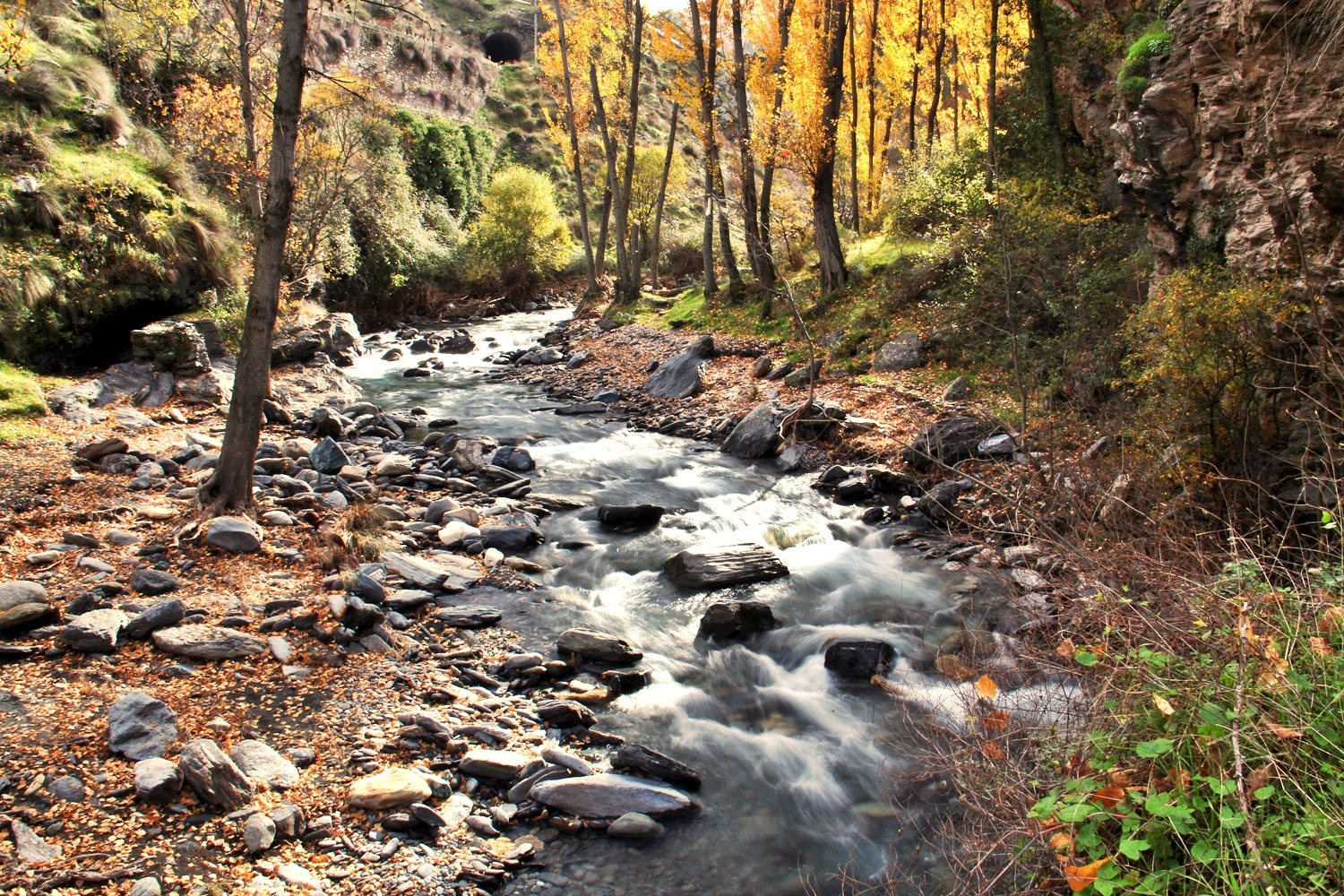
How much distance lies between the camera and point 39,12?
52.4 feet

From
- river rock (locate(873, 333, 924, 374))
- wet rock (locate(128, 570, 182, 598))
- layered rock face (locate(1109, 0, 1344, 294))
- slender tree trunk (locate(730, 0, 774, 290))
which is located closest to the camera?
layered rock face (locate(1109, 0, 1344, 294))

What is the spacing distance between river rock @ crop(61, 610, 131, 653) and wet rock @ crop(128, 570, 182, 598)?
701 mm

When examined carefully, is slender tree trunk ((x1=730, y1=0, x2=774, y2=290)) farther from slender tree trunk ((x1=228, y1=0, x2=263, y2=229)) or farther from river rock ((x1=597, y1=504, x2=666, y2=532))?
river rock ((x1=597, y1=504, x2=666, y2=532))

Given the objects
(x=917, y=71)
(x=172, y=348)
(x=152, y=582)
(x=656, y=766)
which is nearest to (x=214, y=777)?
(x=656, y=766)

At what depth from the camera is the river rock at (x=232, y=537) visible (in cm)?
707

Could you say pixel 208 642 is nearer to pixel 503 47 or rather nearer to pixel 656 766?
pixel 656 766

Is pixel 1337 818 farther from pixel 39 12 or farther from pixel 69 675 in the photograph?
pixel 39 12

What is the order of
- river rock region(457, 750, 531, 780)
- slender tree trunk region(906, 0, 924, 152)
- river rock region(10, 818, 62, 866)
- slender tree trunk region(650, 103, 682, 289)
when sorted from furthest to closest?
slender tree trunk region(650, 103, 682, 289) < slender tree trunk region(906, 0, 924, 152) < river rock region(457, 750, 531, 780) < river rock region(10, 818, 62, 866)

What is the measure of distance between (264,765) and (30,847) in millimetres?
1052

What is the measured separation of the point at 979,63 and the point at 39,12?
22615mm

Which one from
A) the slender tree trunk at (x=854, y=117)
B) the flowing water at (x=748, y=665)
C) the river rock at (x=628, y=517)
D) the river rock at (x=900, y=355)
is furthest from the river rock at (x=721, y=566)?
the slender tree trunk at (x=854, y=117)

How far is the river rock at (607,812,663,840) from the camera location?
4.35 metres

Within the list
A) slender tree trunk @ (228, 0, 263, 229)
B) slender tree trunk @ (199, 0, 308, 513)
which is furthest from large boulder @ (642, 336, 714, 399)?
slender tree trunk @ (199, 0, 308, 513)

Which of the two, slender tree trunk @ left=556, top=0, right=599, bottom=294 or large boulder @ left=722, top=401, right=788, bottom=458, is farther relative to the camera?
slender tree trunk @ left=556, top=0, right=599, bottom=294
